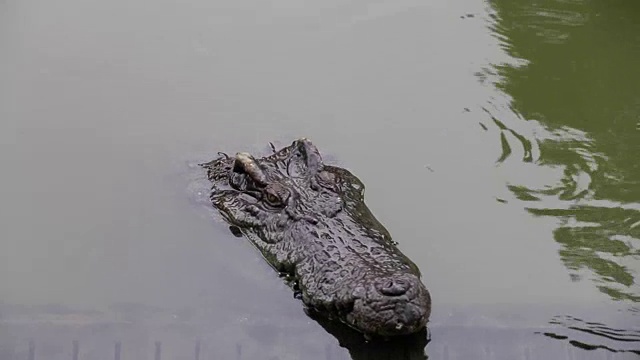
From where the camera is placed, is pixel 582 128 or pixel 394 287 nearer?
pixel 394 287

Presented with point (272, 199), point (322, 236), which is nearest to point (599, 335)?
point (322, 236)

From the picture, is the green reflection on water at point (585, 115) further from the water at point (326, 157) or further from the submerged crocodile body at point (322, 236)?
the submerged crocodile body at point (322, 236)

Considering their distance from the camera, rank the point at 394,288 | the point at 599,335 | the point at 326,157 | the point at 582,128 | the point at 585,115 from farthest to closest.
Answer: the point at 585,115, the point at 582,128, the point at 326,157, the point at 599,335, the point at 394,288

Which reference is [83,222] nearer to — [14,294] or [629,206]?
[14,294]

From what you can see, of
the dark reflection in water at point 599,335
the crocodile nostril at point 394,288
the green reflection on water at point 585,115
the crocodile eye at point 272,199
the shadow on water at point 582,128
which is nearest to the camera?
the crocodile nostril at point 394,288

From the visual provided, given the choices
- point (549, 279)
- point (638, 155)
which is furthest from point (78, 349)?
point (638, 155)

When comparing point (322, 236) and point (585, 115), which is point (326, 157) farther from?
point (585, 115)

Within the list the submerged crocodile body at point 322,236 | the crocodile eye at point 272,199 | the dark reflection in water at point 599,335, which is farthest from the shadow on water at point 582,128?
the crocodile eye at point 272,199
